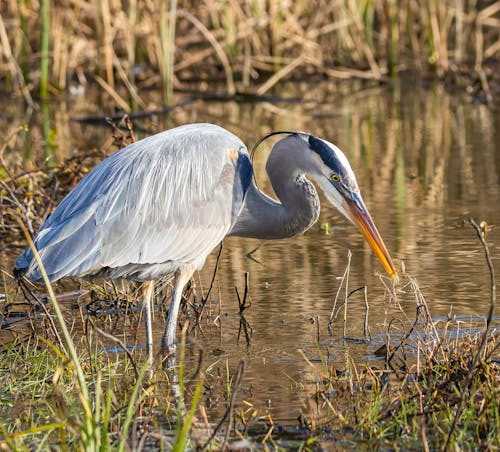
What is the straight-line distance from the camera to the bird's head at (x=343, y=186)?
219 inches

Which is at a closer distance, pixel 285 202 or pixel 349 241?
pixel 285 202

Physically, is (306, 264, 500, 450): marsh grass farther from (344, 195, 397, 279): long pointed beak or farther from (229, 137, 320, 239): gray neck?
(229, 137, 320, 239): gray neck

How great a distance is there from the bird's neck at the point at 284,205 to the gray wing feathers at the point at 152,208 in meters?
0.19

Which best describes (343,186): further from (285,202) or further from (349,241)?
(349,241)

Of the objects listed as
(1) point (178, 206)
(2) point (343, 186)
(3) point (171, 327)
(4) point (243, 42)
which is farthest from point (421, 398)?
(4) point (243, 42)

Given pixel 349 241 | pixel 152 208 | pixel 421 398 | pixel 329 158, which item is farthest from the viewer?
pixel 349 241

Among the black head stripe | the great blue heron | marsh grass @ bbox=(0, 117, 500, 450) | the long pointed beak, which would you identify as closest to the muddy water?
marsh grass @ bbox=(0, 117, 500, 450)

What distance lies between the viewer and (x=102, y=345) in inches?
206

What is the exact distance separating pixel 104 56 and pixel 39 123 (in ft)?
4.63

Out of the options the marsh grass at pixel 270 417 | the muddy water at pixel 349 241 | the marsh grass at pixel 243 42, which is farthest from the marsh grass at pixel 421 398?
the marsh grass at pixel 243 42

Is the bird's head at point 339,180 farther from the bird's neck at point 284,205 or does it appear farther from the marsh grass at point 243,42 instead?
the marsh grass at point 243,42

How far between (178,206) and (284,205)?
0.62 meters

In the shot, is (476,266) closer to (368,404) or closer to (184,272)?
(184,272)

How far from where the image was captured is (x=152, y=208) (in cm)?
546
